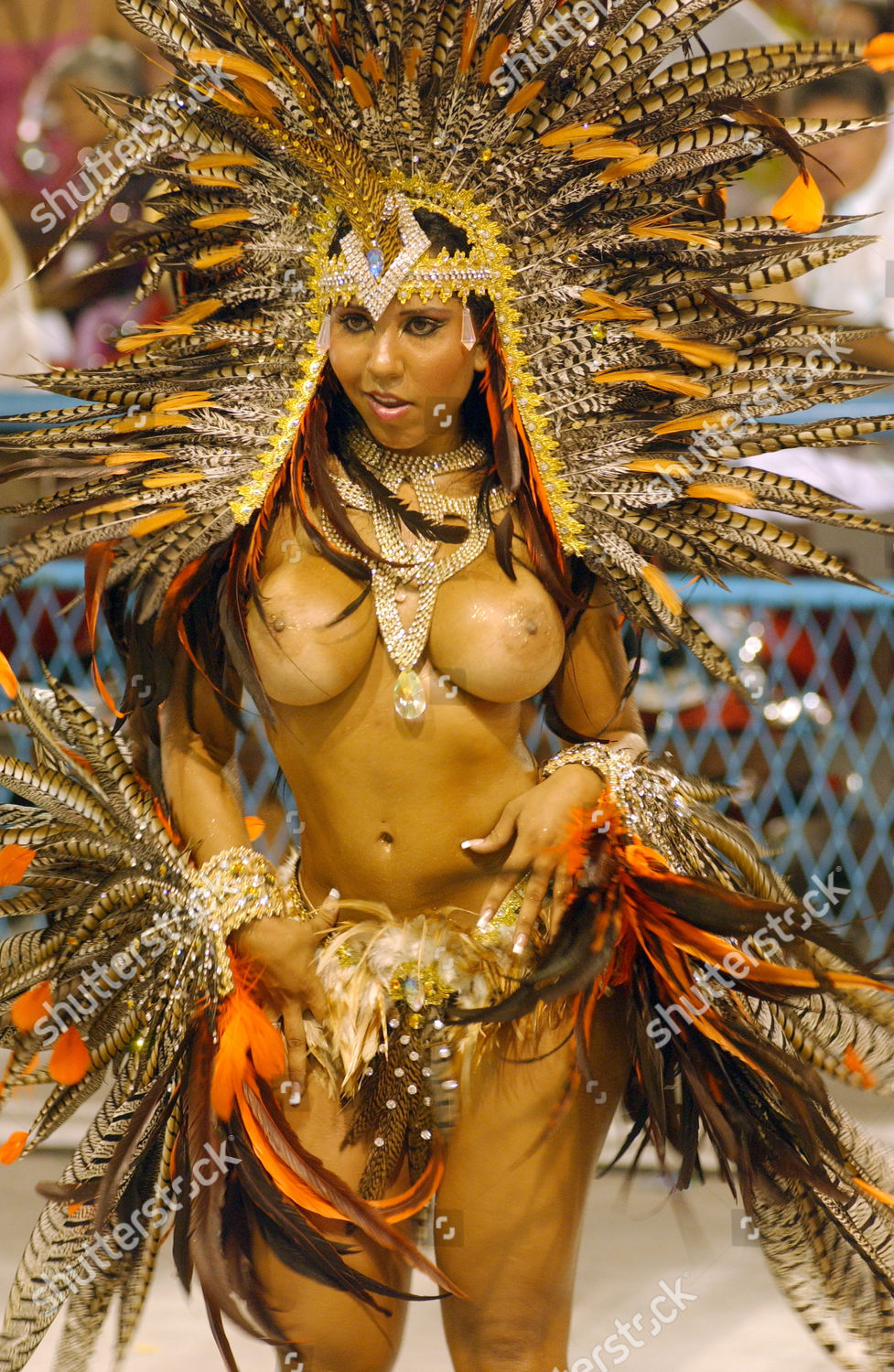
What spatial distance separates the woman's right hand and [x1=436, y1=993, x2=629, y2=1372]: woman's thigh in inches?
8.4

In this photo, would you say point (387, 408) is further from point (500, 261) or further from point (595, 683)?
point (595, 683)

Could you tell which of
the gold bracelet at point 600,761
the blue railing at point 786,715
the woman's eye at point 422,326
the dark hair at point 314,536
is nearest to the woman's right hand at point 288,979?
the dark hair at point 314,536

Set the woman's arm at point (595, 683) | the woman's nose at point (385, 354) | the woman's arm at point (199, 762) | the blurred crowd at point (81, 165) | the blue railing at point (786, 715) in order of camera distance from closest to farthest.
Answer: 1. the woman's nose at point (385, 354)
2. the woman's arm at point (199, 762)
3. the woman's arm at point (595, 683)
4. the blue railing at point (786, 715)
5. the blurred crowd at point (81, 165)

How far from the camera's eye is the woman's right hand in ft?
5.89

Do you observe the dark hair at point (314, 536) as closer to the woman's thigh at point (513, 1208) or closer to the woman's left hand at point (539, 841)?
the woman's left hand at point (539, 841)

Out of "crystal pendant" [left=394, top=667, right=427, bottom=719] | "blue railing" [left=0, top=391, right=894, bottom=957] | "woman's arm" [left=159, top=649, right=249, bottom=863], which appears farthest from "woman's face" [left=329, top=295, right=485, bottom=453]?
"blue railing" [left=0, top=391, right=894, bottom=957]

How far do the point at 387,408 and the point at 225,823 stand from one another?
22.3 inches

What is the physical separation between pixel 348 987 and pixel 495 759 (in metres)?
0.35

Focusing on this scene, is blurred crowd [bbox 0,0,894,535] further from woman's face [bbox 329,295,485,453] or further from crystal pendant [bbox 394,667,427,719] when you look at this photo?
crystal pendant [bbox 394,667,427,719]

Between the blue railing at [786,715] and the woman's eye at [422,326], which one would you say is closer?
the woman's eye at [422,326]

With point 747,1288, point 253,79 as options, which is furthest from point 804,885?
point 253,79

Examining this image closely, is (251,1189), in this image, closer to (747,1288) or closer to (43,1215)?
(43,1215)

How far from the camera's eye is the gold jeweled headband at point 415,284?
178 centimetres

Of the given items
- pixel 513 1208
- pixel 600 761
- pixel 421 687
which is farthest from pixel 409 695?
pixel 513 1208
